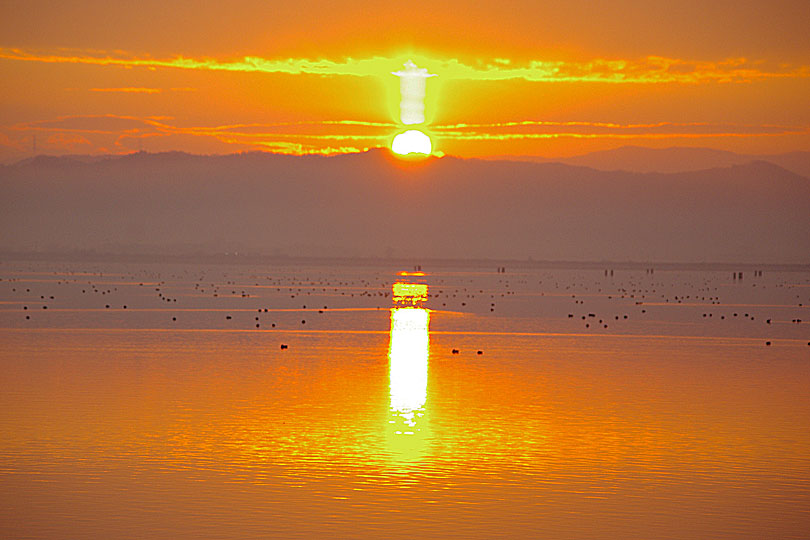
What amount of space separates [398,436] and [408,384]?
12.8 metres

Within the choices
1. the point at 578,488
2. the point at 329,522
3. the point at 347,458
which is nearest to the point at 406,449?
the point at 347,458

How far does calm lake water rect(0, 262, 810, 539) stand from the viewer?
73.6 ft

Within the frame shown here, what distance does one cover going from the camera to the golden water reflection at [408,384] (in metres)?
30.7

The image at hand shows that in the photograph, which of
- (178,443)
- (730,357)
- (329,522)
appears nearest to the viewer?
(329,522)

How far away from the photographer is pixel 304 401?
38125 millimetres

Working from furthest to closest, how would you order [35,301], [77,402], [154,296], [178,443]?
[154,296] < [35,301] < [77,402] < [178,443]

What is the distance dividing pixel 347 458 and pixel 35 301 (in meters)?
78.9

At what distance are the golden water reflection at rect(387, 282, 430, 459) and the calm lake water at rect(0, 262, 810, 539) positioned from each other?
156 mm

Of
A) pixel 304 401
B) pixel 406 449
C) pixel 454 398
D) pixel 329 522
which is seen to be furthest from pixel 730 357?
pixel 329 522

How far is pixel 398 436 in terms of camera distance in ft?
102

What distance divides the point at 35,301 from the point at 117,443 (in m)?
75.4

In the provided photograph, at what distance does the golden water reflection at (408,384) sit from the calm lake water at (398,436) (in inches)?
6.2

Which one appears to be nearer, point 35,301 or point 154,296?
point 35,301

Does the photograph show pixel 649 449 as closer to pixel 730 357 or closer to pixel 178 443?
pixel 178 443
